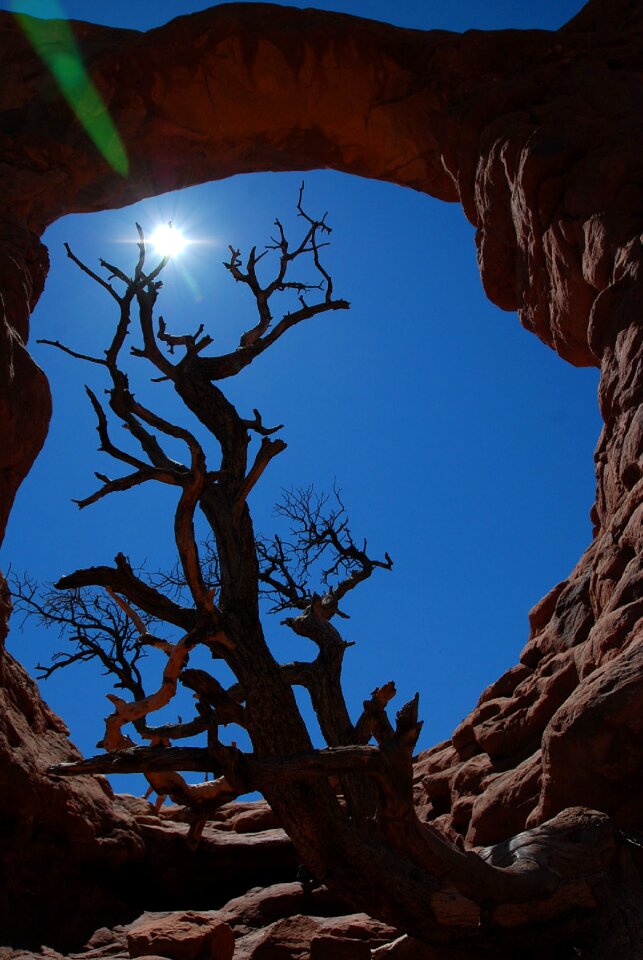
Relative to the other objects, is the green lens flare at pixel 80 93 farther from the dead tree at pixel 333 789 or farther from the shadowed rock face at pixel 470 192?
the dead tree at pixel 333 789

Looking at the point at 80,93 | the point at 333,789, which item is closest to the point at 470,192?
the point at 80,93

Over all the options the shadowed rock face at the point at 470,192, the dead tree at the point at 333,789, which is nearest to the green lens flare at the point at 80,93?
the shadowed rock face at the point at 470,192

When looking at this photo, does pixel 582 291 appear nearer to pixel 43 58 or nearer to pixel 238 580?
pixel 238 580

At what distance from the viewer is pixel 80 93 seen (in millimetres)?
15297

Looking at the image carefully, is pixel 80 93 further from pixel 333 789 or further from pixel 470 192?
pixel 333 789

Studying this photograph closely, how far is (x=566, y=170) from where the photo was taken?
10500 millimetres

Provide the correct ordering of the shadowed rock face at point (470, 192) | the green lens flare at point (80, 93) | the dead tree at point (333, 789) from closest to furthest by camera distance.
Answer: the dead tree at point (333, 789) → the shadowed rock face at point (470, 192) → the green lens flare at point (80, 93)

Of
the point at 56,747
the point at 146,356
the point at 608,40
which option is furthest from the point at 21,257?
the point at 608,40

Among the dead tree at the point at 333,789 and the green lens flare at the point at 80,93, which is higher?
the green lens flare at the point at 80,93

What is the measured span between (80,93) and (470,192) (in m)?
7.64

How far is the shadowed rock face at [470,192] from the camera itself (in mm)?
7363

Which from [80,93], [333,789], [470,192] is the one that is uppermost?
[80,93]

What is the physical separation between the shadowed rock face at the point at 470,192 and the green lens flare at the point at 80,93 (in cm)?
21

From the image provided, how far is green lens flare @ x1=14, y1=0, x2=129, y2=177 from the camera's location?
15250mm
